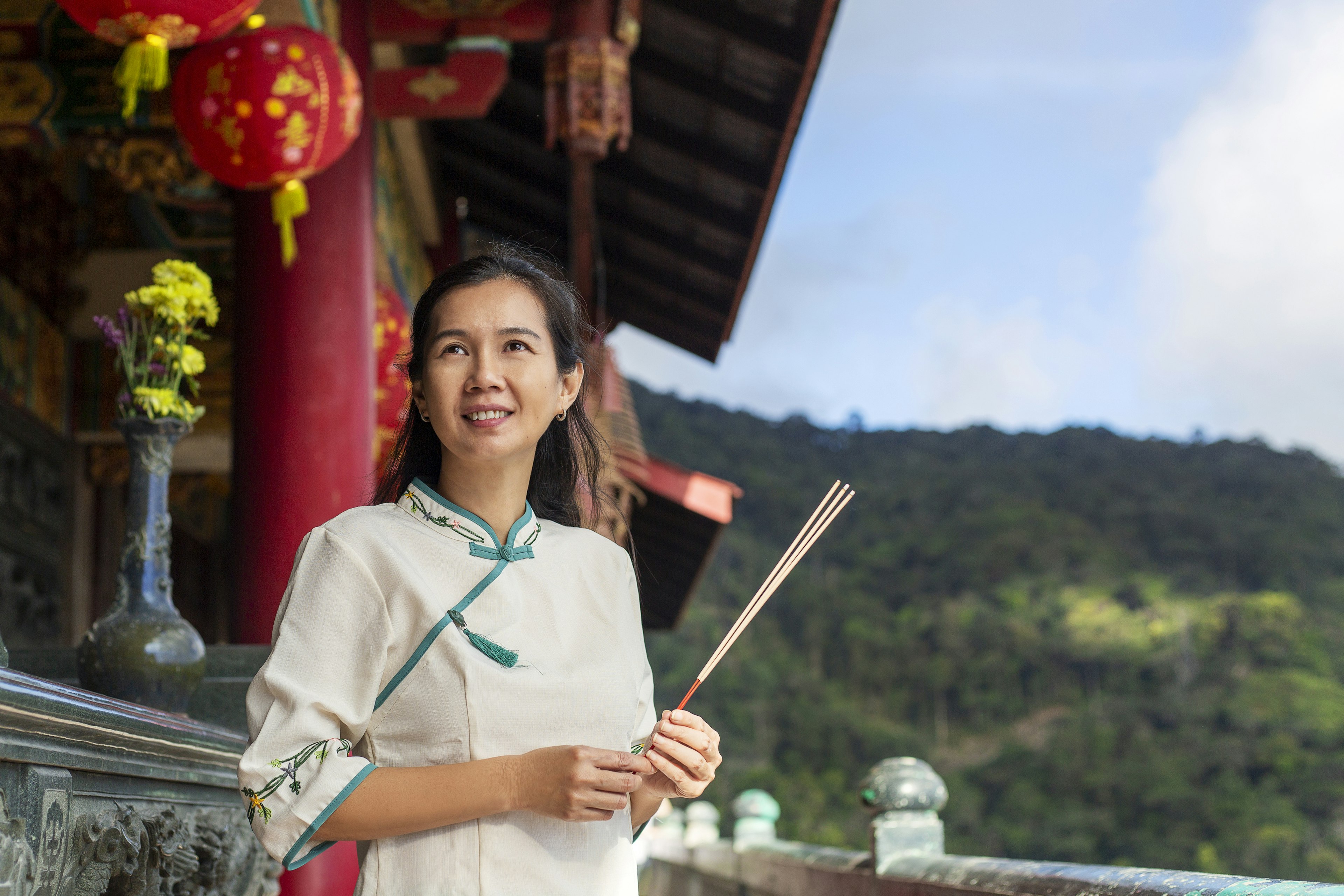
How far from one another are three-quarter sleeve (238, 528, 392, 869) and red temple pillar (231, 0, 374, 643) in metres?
2.58

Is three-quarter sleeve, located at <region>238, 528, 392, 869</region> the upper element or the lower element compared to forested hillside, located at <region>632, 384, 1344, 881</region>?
lower

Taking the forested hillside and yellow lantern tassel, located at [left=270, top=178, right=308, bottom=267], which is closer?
yellow lantern tassel, located at [left=270, top=178, right=308, bottom=267]

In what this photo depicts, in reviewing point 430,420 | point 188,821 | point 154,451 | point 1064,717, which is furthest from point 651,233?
point 1064,717

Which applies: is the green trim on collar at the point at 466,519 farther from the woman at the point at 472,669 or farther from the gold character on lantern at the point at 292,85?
the gold character on lantern at the point at 292,85

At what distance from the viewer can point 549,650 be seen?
1.29 m

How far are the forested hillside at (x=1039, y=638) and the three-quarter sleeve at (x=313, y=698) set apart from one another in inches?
1422

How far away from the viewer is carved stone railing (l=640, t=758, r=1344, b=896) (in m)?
1.70

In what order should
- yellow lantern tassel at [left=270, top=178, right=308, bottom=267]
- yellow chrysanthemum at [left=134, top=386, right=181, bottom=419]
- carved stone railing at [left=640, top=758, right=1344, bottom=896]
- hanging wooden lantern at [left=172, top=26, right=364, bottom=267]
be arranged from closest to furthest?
carved stone railing at [left=640, top=758, right=1344, bottom=896] → yellow chrysanthemum at [left=134, top=386, right=181, bottom=419] → hanging wooden lantern at [left=172, top=26, right=364, bottom=267] → yellow lantern tassel at [left=270, top=178, right=308, bottom=267]

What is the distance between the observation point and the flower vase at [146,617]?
7.54 feet

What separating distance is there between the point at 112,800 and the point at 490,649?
77 centimetres

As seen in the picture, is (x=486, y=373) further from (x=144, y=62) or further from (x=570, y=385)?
(x=144, y=62)

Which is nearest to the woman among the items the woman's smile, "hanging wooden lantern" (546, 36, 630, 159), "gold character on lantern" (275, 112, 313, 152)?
the woman's smile

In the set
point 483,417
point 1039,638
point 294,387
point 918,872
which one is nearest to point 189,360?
point 294,387

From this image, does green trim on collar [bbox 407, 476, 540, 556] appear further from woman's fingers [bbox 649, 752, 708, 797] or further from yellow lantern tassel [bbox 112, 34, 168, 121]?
yellow lantern tassel [bbox 112, 34, 168, 121]
